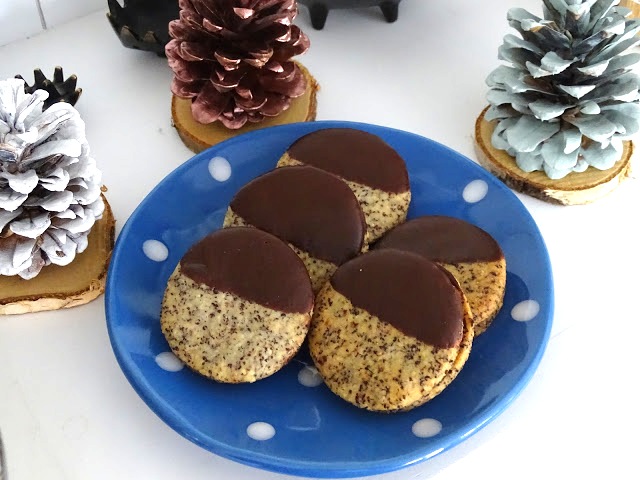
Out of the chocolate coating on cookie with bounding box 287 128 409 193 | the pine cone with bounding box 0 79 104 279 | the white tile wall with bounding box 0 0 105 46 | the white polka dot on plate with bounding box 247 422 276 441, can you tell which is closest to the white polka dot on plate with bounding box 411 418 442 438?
the white polka dot on plate with bounding box 247 422 276 441

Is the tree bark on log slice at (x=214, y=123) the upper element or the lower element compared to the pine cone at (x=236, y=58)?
lower

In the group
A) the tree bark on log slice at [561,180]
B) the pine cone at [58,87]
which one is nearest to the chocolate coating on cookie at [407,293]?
the tree bark on log slice at [561,180]

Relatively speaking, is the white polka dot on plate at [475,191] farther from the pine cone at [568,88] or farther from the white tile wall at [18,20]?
the white tile wall at [18,20]

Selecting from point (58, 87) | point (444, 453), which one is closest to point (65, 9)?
point (58, 87)

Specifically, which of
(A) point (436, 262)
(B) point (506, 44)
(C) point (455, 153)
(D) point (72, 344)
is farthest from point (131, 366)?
(B) point (506, 44)

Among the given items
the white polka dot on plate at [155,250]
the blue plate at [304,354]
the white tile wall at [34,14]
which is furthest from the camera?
the white tile wall at [34,14]

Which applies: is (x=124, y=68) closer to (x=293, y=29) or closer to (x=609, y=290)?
(x=293, y=29)

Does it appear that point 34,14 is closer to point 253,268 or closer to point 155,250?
point 155,250
